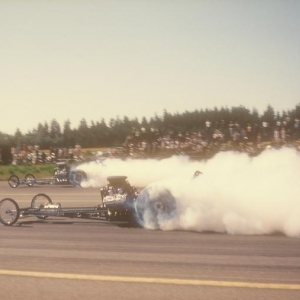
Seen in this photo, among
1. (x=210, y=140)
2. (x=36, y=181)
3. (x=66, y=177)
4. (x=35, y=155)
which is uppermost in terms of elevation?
(x=35, y=155)

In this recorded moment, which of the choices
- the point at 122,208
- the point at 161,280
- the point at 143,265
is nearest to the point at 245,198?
the point at 122,208

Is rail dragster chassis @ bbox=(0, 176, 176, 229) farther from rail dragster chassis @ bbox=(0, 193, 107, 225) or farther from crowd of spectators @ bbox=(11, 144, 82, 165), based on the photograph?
crowd of spectators @ bbox=(11, 144, 82, 165)

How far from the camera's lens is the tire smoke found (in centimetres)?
1116

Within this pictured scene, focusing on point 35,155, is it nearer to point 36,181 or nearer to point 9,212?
point 36,181

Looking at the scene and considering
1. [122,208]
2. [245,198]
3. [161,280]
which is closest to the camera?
[161,280]

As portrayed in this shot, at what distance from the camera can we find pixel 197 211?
466 inches

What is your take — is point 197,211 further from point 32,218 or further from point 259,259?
point 32,218

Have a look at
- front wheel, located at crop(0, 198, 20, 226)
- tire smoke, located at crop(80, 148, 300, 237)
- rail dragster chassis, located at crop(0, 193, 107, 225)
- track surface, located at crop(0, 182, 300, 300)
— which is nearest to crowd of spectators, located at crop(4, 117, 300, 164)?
tire smoke, located at crop(80, 148, 300, 237)

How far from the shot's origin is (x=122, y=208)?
1266 centimetres

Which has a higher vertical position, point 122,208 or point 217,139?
point 217,139

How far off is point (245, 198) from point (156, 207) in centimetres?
204

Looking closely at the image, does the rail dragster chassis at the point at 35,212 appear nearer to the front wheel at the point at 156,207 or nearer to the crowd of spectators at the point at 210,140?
the front wheel at the point at 156,207

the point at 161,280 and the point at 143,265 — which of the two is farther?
the point at 143,265

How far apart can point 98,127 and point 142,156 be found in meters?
72.1
